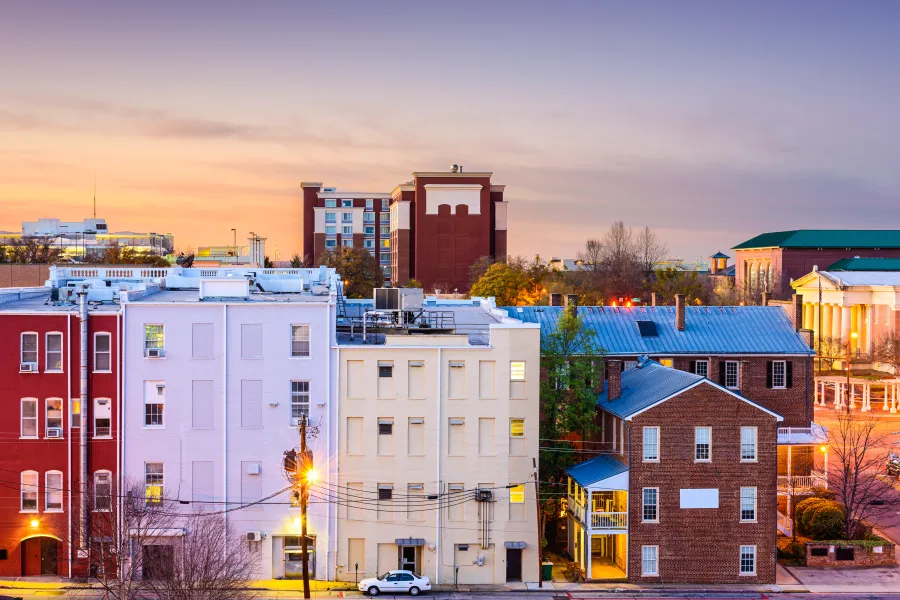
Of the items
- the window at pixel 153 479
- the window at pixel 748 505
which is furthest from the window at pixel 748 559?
the window at pixel 153 479

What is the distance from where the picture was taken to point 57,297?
54.4 meters

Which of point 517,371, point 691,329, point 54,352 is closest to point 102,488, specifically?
point 54,352

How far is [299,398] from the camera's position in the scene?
48.6 metres

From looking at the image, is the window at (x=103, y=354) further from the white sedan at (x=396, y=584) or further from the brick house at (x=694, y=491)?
the brick house at (x=694, y=491)

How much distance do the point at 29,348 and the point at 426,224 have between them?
11721 cm

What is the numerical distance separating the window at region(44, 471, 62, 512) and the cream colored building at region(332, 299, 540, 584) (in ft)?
42.0

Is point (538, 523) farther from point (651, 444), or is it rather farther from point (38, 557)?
point (38, 557)

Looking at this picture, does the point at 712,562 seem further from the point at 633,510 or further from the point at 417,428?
the point at 417,428

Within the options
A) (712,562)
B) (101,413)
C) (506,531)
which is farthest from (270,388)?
(712,562)

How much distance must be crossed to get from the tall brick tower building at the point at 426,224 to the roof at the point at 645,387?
9596cm

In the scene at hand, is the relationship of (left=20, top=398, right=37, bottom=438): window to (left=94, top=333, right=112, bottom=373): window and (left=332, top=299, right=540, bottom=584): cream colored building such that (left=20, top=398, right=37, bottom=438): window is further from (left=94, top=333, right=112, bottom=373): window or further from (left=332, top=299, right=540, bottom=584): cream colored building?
(left=332, top=299, right=540, bottom=584): cream colored building

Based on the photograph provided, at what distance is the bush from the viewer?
52344 millimetres

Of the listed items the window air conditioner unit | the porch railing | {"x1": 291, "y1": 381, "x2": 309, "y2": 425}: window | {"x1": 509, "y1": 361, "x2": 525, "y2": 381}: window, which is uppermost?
{"x1": 509, "y1": 361, "x2": 525, "y2": 381}: window

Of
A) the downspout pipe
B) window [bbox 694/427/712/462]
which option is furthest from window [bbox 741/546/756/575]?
the downspout pipe
